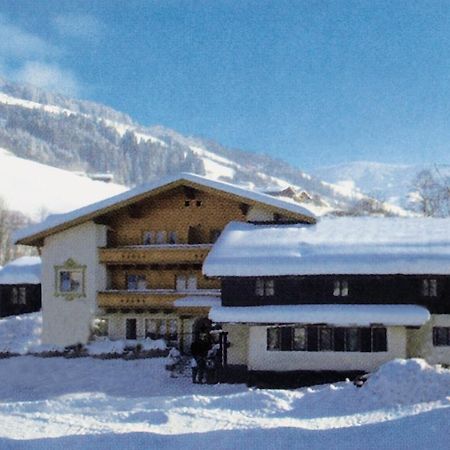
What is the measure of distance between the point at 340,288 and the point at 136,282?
12.7 meters

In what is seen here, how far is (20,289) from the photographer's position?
5353 cm

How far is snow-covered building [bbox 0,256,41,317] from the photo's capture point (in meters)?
53.1

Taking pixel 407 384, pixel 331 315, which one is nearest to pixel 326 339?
pixel 331 315

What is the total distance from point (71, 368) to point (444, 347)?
16.4m

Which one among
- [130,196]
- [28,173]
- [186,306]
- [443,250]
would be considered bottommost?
[186,306]

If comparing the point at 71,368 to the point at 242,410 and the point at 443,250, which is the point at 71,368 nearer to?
the point at 242,410

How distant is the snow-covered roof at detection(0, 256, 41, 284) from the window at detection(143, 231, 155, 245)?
54.3 ft

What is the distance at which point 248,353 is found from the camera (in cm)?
3148

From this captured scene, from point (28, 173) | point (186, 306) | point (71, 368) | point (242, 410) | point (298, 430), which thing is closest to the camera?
point (298, 430)

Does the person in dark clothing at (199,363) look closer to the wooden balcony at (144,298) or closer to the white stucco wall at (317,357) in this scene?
the white stucco wall at (317,357)

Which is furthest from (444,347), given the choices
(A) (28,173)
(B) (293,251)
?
(A) (28,173)

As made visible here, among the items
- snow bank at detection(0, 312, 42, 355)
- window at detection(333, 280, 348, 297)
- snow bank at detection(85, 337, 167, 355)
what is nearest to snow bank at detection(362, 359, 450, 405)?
window at detection(333, 280, 348, 297)

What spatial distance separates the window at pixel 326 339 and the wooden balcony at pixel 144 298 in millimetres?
6891

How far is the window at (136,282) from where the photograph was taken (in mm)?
39500
